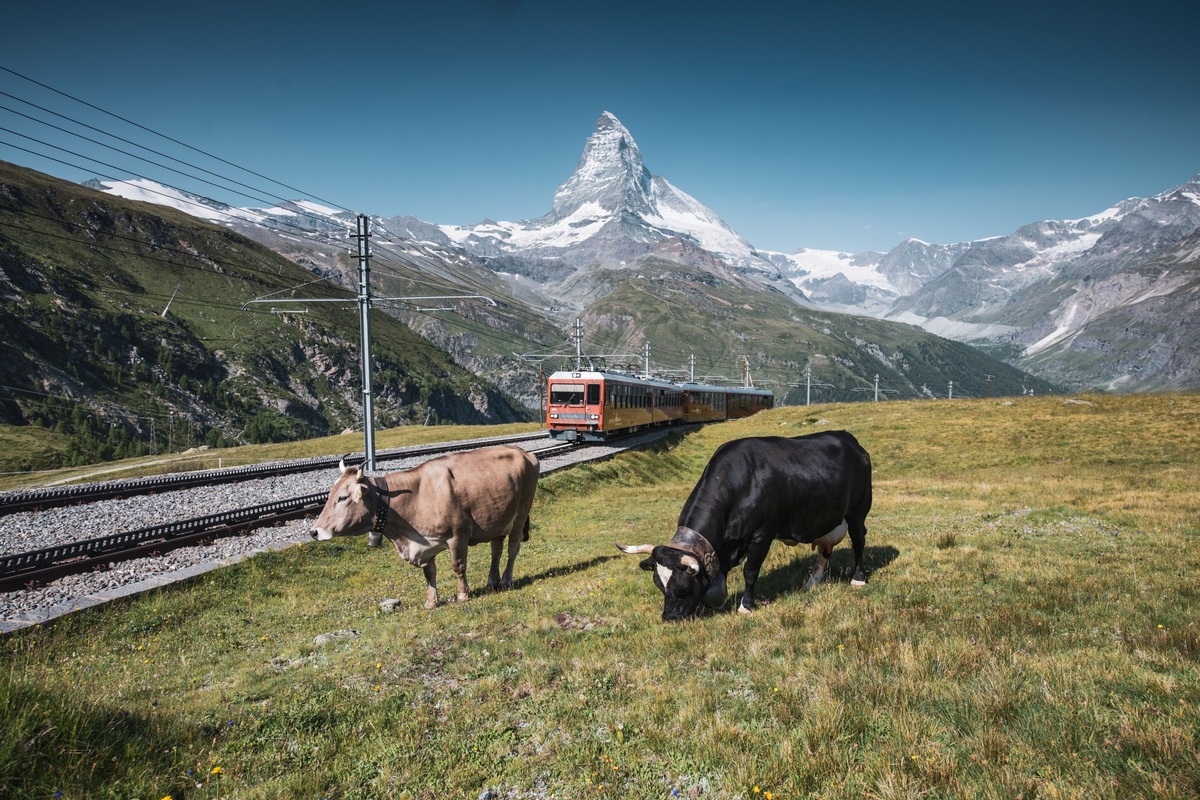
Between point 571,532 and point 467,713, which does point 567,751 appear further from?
point 571,532

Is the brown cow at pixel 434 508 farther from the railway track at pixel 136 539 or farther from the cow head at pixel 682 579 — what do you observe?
the railway track at pixel 136 539

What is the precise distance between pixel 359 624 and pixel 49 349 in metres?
193

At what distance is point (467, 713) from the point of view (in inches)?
235

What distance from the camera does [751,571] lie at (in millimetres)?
8836

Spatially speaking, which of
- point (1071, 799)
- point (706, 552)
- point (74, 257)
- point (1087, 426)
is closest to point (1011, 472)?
point (1087, 426)

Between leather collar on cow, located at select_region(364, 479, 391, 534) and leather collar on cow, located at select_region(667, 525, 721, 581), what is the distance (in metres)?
4.84

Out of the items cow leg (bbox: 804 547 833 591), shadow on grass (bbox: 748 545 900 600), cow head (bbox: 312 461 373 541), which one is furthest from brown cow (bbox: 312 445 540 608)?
cow leg (bbox: 804 547 833 591)

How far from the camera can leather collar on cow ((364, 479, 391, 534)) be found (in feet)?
33.5

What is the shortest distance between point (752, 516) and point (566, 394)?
103 ft

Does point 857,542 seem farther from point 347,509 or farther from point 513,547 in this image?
point 347,509

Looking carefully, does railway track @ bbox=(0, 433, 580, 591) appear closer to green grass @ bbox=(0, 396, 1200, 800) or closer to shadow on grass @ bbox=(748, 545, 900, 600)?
green grass @ bbox=(0, 396, 1200, 800)

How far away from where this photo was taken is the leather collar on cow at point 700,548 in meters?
8.46

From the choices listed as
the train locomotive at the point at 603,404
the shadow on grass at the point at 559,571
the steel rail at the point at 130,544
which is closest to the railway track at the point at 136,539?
the steel rail at the point at 130,544

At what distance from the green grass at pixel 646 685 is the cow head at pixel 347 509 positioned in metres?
1.56
